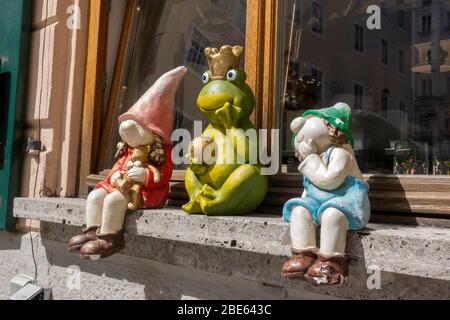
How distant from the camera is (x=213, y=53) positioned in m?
1.44

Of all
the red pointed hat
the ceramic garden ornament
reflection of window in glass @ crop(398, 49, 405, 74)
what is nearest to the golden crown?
the ceramic garden ornament

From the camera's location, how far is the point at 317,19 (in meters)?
1.71

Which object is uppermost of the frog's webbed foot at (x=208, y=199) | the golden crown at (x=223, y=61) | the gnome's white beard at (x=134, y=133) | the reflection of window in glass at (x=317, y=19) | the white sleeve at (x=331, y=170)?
the reflection of window in glass at (x=317, y=19)

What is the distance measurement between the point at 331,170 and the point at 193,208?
49 centimetres

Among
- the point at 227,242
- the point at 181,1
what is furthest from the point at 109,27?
the point at 227,242

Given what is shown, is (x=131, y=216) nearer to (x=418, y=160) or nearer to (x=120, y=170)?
(x=120, y=170)

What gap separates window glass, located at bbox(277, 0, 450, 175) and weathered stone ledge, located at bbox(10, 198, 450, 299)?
0.34m

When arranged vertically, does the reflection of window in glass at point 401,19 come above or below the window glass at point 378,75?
above

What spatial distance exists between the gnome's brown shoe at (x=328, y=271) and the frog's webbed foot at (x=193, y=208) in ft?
1.57

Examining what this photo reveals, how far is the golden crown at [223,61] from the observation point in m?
1.42

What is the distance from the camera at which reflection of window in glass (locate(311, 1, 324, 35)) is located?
1713 mm

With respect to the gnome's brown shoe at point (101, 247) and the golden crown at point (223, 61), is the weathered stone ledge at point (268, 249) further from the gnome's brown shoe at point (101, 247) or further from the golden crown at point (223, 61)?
the golden crown at point (223, 61)

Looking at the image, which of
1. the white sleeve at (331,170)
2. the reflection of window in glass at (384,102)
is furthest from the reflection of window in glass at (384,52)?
the white sleeve at (331,170)

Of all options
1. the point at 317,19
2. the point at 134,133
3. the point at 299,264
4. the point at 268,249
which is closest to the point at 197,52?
the point at 317,19
